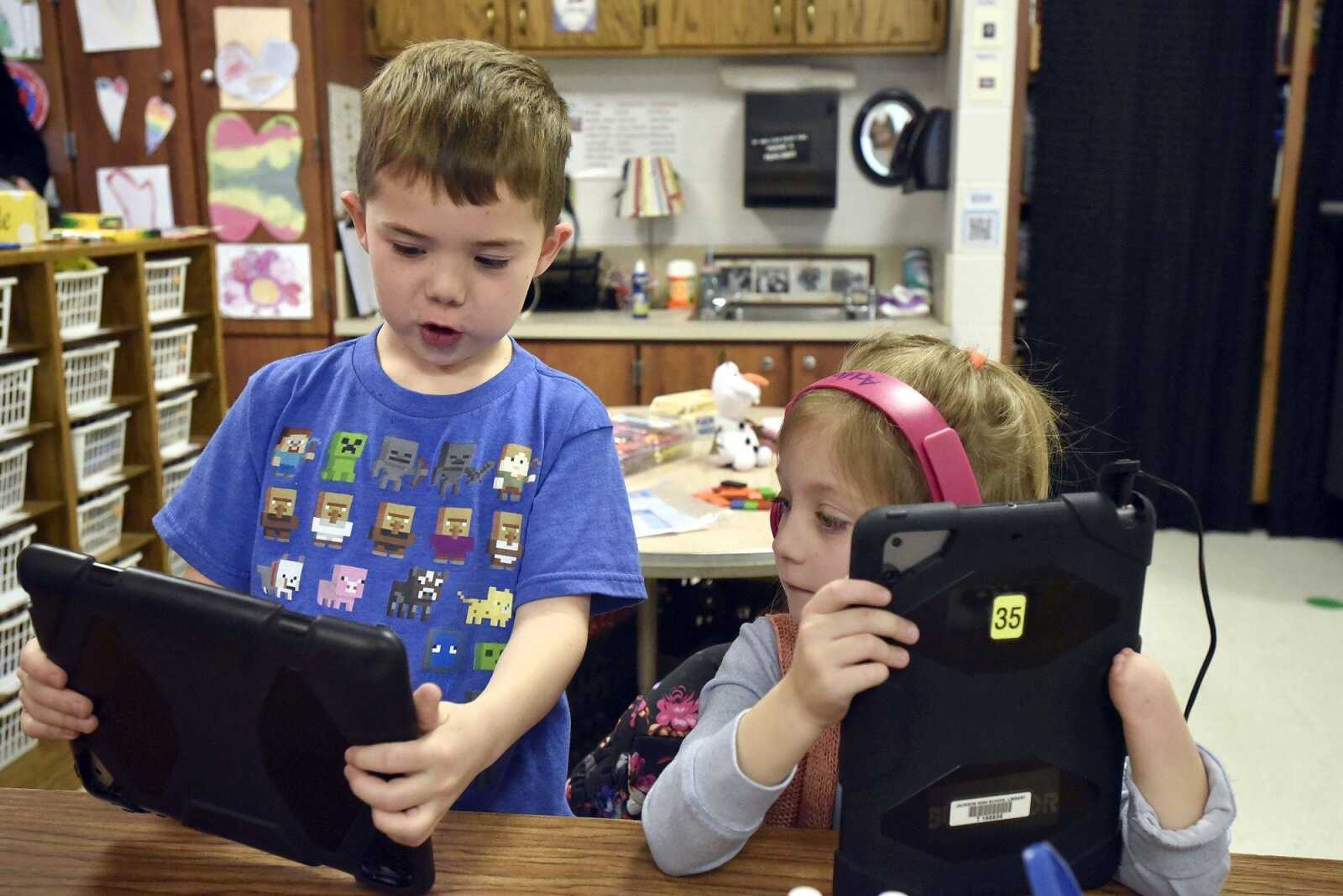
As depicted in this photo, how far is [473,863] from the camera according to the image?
0.65m

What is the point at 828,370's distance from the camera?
3.65 metres

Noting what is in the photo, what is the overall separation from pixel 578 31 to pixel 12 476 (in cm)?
229

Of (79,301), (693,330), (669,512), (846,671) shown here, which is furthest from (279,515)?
(693,330)

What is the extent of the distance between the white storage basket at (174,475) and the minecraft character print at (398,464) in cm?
212

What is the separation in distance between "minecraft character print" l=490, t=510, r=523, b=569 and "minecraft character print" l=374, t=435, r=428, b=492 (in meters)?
0.08

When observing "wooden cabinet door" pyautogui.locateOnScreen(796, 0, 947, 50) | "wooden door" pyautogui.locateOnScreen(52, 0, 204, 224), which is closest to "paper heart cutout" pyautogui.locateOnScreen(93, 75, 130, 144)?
"wooden door" pyautogui.locateOnScreen(52, 0, 204, 224)

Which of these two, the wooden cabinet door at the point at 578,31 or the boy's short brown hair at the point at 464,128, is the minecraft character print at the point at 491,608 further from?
the wooden cabinet door at the point at 578,31

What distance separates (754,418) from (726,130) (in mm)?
2012

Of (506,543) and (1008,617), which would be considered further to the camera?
(506,543)

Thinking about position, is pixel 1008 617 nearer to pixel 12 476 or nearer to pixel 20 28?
pixel 12 476

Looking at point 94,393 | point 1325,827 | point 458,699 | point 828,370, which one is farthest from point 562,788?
point 828,370

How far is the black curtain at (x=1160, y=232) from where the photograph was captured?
3.67 metres

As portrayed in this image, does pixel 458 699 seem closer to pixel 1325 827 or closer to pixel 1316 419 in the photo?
pixel 1325 827

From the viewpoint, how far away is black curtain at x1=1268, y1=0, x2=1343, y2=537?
144 inches
